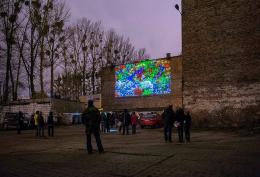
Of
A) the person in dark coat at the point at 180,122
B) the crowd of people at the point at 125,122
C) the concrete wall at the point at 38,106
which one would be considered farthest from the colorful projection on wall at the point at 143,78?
the person in dark coat at the point at 180,122

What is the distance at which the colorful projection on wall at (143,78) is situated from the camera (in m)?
41.5

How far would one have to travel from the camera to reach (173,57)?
4097cm

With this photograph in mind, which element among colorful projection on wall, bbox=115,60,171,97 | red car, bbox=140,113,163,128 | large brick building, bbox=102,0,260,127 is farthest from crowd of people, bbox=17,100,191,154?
colorful projection on wall, bbox=115,60,171,97

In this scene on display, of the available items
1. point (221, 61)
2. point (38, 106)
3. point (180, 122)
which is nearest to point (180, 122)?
point (180, 122)

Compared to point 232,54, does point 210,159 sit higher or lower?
lower

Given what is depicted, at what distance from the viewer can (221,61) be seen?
24000mm

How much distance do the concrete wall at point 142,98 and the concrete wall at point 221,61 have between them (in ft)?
49.4

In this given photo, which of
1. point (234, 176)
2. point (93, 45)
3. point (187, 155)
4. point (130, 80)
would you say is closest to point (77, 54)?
point (93, 45)

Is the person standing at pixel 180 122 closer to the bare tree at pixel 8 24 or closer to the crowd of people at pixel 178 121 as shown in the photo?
the crowd of people at pixel 178 121

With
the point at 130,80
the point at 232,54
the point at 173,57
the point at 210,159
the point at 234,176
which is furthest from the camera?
the point at 130,80

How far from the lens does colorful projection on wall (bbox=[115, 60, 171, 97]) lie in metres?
41.5

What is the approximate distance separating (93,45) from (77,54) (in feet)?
9.95

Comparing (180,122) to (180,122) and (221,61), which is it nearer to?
(180,122)

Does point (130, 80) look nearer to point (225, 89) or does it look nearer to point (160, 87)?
point (160, 87)
